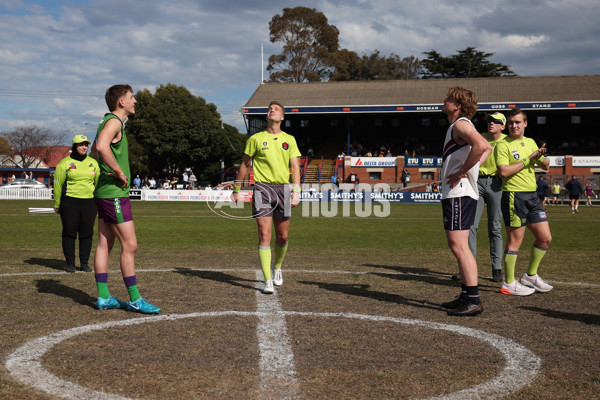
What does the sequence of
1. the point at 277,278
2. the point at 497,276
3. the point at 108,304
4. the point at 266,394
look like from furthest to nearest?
the point at 497,276 < the point at 277,278 < the point at 108,304 < the point at 266,394

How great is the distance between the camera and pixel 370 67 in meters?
74.4

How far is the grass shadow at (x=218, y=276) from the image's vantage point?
7.53 metres

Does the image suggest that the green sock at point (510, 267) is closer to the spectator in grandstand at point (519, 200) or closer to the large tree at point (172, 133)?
the spectator in grandstand at point (519, 200)

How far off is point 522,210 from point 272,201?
3.14m

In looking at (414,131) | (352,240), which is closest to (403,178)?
(414,131)

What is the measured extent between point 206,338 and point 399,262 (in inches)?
229

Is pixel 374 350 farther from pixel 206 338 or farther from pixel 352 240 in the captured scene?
pixel 352 240

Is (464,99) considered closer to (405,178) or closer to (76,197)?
(76,197)

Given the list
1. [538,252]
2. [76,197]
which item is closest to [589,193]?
[538,252]

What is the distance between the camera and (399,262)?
10.0 metres

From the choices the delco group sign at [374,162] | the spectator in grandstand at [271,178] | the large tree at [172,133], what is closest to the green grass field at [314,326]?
the spectator in grandstand at [271,178]

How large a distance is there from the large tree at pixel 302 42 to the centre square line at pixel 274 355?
66163 mm

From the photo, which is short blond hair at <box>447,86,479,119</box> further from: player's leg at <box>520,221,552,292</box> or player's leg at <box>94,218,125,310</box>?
player's leg at <box>94,218,125,310</box>

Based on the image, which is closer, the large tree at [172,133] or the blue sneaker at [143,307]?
the blue sneaker at [143,307]
